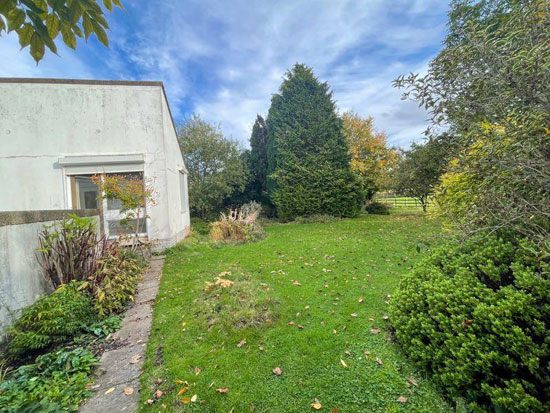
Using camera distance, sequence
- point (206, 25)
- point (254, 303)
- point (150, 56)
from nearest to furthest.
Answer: point (254, 303) → point (206, 25) → point (150, 56)

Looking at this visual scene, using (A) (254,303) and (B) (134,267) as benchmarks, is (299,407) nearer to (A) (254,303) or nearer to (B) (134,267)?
(A) (254,303)

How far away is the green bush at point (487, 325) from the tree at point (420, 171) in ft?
38.1

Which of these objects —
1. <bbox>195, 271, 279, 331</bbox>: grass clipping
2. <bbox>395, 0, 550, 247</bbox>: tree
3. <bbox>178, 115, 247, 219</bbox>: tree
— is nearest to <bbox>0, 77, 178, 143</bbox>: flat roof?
<bbox>195, 271, 279, 331</bbox>: grass clipping

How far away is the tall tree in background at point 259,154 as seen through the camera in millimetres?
17453

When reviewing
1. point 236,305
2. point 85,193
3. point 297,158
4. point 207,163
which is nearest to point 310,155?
point 297,158

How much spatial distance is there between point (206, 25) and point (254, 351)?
7428 mm

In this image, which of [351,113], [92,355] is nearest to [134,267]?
[92,355]

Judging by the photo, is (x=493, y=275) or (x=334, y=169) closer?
(x=493, y=275)

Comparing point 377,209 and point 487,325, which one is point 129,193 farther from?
point 377,209

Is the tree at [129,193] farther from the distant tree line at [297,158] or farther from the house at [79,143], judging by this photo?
the distant tree line at [297,158]

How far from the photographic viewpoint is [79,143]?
698cm

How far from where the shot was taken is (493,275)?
192 centimetres

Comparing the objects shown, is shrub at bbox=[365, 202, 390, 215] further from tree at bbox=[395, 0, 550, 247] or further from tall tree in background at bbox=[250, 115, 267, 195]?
tree at bbox=[395, 0, 550, 247]

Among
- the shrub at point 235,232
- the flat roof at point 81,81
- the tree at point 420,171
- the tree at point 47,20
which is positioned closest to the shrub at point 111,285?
the tree at point 47,20
